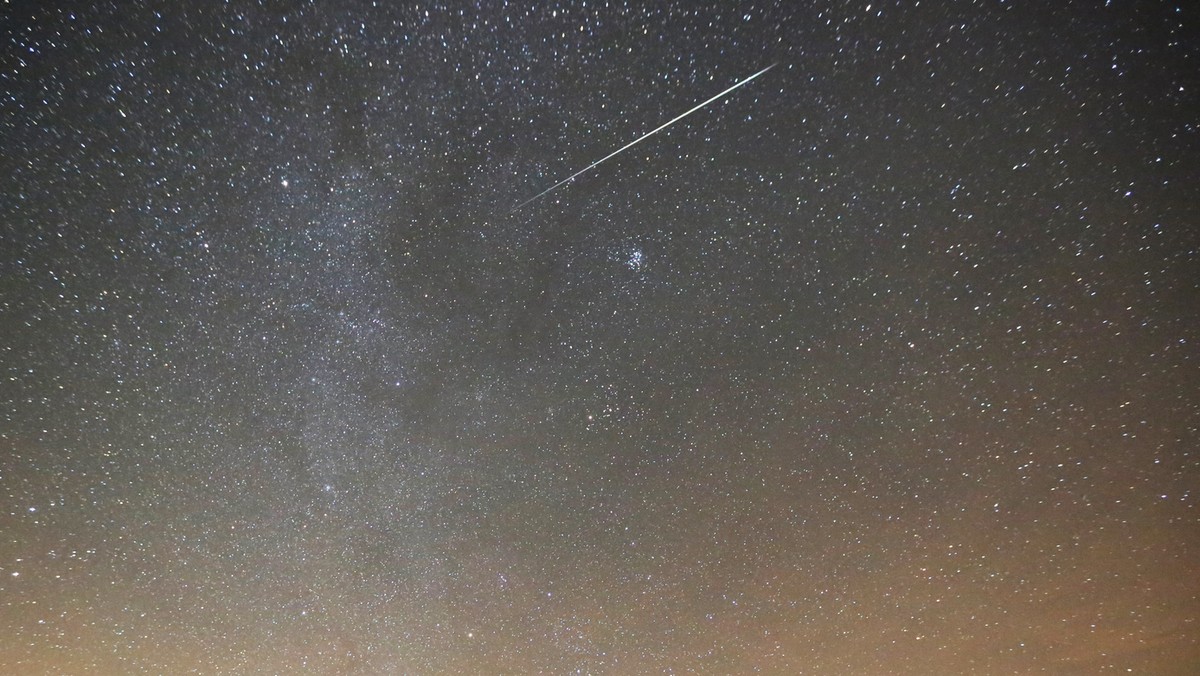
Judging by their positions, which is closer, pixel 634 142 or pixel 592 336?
pixel 634 142

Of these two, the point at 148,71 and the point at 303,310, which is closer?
the point at 148,71

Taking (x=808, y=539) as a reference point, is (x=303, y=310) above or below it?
above

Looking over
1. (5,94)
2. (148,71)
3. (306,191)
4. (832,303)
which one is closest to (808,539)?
(832,303)

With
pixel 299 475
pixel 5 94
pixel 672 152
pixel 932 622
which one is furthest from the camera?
pixel 932 622

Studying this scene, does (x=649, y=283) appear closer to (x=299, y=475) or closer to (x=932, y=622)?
(x=299, y=475)

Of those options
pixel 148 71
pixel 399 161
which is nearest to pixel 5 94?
pixel 148 71

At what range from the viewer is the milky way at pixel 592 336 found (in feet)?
2.56

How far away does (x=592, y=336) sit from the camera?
3.08ft

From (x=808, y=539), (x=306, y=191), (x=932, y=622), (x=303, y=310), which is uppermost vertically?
(x=306, y=191)

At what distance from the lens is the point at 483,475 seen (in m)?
1.00

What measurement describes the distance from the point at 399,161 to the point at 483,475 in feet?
1.83

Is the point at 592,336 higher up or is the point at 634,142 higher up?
the point at 634,142

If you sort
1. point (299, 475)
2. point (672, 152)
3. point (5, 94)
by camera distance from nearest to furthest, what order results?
point (5, 94) → point (672, 152) → point (299, 475)

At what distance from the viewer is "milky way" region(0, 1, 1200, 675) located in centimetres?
78
